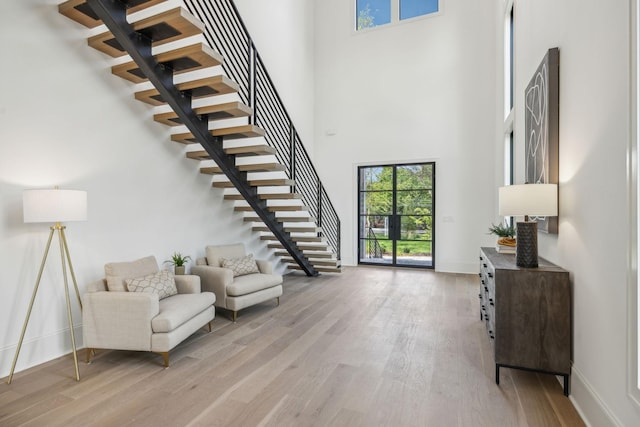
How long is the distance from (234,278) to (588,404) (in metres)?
Answer: 3.65

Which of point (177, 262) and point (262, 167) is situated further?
point (262, 167)

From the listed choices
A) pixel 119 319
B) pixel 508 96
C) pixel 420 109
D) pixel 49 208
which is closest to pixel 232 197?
pixel 119 319

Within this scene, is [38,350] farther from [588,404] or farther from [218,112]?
[588,404]

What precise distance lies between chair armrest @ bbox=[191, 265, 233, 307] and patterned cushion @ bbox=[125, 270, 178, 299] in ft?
1.88

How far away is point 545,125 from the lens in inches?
114

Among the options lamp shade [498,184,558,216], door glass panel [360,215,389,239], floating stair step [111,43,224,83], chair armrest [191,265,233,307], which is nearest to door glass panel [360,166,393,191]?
door glass panel [360,215,389,239]

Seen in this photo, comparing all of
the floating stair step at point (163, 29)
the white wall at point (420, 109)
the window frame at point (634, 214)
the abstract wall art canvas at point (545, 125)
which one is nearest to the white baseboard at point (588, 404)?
the window frame at point (634, 214)

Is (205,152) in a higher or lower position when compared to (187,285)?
higher

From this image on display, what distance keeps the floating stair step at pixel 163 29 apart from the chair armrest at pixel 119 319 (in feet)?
7.54

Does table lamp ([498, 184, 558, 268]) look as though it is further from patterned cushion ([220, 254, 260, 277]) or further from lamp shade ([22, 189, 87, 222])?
lamp shade ([22, 189, 87, 222])

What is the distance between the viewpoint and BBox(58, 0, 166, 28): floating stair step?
8.98 ft

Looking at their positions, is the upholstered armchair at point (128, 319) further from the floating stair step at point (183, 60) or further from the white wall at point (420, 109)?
the white wall at point (420, 109)

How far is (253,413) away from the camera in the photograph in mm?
2166

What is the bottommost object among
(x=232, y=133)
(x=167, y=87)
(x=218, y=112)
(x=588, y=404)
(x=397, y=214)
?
(x=588, y=404)
